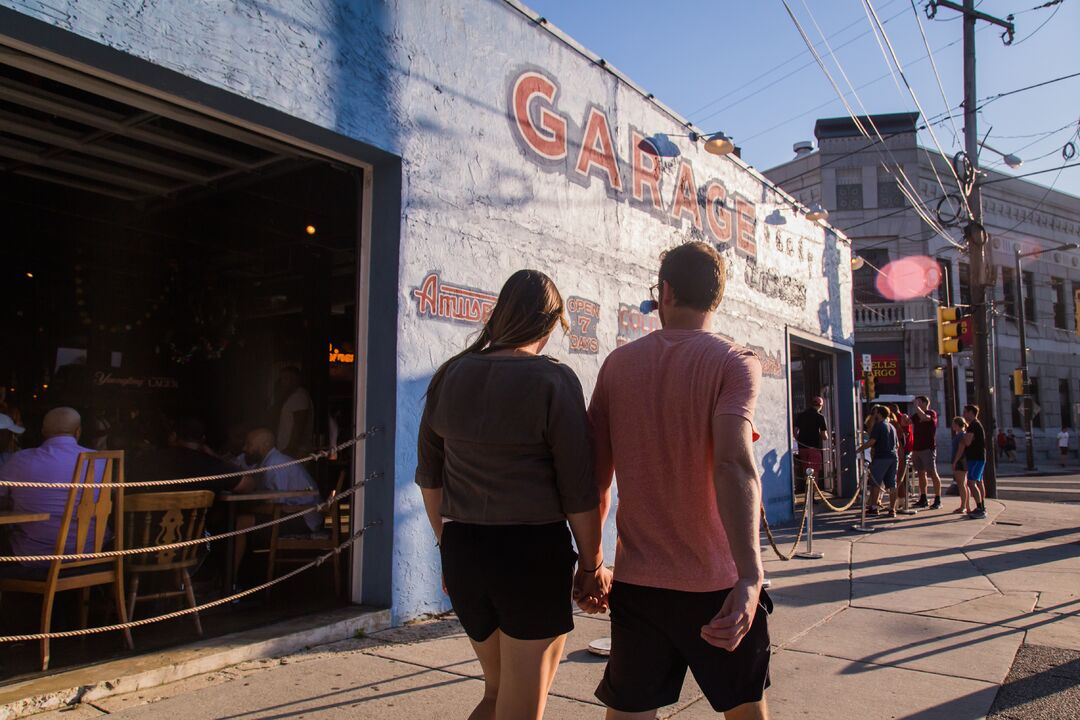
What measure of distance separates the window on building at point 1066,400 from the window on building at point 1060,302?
2.35m

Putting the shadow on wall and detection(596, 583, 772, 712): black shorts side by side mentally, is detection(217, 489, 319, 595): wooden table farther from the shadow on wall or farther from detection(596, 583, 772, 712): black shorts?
the shadow on wall

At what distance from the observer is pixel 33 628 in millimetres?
5055

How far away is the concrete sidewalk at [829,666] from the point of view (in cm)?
377

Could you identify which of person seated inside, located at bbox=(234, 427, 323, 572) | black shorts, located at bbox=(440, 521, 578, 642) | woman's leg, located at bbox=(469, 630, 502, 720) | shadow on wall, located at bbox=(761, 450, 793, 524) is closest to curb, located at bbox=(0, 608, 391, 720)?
person seated inside, located at bbox=(234, 427, 323, 572)

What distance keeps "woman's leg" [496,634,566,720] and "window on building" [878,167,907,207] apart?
2896 centimetres

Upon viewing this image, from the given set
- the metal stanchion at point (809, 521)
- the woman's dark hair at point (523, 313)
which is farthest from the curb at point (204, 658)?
the metal stanchion at point (809, 521)

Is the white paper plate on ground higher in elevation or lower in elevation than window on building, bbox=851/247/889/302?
lower

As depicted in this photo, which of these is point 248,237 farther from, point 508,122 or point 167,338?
point 508,122

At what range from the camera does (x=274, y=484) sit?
19.6 feet

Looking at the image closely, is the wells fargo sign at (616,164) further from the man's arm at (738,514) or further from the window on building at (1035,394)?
the window on building at (1035,394)

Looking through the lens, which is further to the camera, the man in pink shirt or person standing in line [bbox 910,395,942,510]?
person standing in line [bbox 910,395,942,510]

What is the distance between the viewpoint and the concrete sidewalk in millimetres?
3771

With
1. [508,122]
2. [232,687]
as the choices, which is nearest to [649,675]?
[232,687]

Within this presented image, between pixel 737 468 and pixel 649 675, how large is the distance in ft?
2.17
